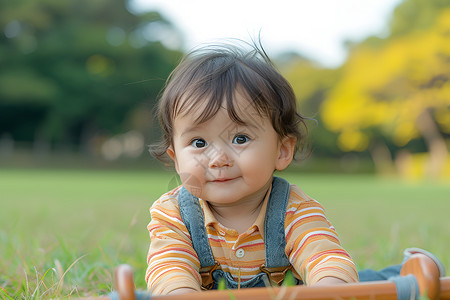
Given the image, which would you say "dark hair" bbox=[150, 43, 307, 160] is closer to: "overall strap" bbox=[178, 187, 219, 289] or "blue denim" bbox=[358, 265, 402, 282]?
"overall strap" bbox=[178, 187, 219, 289]

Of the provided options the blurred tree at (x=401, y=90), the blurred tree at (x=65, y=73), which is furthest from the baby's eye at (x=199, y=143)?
the blurred tree at (x=401, y=90)

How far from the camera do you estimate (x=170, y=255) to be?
165cm

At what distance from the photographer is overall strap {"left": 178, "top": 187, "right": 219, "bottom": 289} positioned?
1747mm

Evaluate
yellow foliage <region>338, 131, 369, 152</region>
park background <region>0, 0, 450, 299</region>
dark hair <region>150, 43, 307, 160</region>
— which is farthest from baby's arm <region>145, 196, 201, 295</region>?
yellow foliage <region>338, 131, 369, 152</region>

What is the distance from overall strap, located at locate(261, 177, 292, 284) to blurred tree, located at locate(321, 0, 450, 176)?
84.4ft

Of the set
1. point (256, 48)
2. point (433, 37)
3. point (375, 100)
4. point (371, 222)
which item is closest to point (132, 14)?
point (375, 100)

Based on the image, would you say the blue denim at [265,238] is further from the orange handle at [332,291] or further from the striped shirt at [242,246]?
the orange handle at [332,291]

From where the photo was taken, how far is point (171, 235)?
1.73 meters

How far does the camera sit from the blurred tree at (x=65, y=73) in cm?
2744

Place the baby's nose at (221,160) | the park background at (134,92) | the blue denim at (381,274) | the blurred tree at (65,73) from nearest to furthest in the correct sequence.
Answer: the baby's nose at (221,160), the blue denim at (381,274), the park background at (134,92), the blurred tree at (65,73)

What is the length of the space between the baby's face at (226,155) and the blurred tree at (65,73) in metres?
25.0

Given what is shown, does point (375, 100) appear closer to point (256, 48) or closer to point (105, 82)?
point (105, 82)

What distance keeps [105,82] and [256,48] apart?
2738 cm

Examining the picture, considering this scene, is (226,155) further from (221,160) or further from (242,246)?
(242,246)
